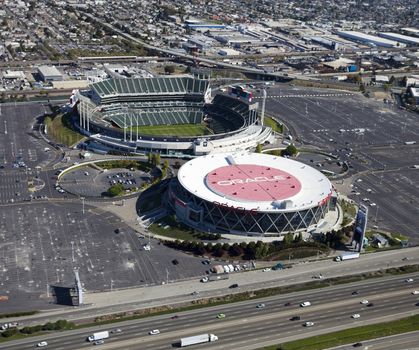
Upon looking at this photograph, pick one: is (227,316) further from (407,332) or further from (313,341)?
(407,332)

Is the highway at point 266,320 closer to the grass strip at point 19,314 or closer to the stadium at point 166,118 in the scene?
the grass strip at point 19,314

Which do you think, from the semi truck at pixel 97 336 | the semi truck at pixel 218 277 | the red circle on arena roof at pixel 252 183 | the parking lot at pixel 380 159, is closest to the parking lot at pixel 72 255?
the semi truck at pixel 218 277

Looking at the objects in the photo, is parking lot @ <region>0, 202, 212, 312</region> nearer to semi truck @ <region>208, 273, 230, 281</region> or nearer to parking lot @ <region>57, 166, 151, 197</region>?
semi truck @ <region>208, 273, 230, 281</region>

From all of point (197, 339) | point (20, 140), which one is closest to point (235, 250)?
point (197, 339)

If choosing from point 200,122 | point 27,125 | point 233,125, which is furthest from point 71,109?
point 233,125

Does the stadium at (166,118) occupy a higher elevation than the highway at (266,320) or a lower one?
higher

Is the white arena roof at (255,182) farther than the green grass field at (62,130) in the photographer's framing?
No

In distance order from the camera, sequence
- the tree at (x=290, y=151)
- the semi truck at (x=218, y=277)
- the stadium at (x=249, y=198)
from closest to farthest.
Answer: the semi truck at (x=218, y=277), the stadium at (x=249, y=198), the tree at (x=290, y=151)

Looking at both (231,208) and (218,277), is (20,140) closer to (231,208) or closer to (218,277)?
(231,208)
